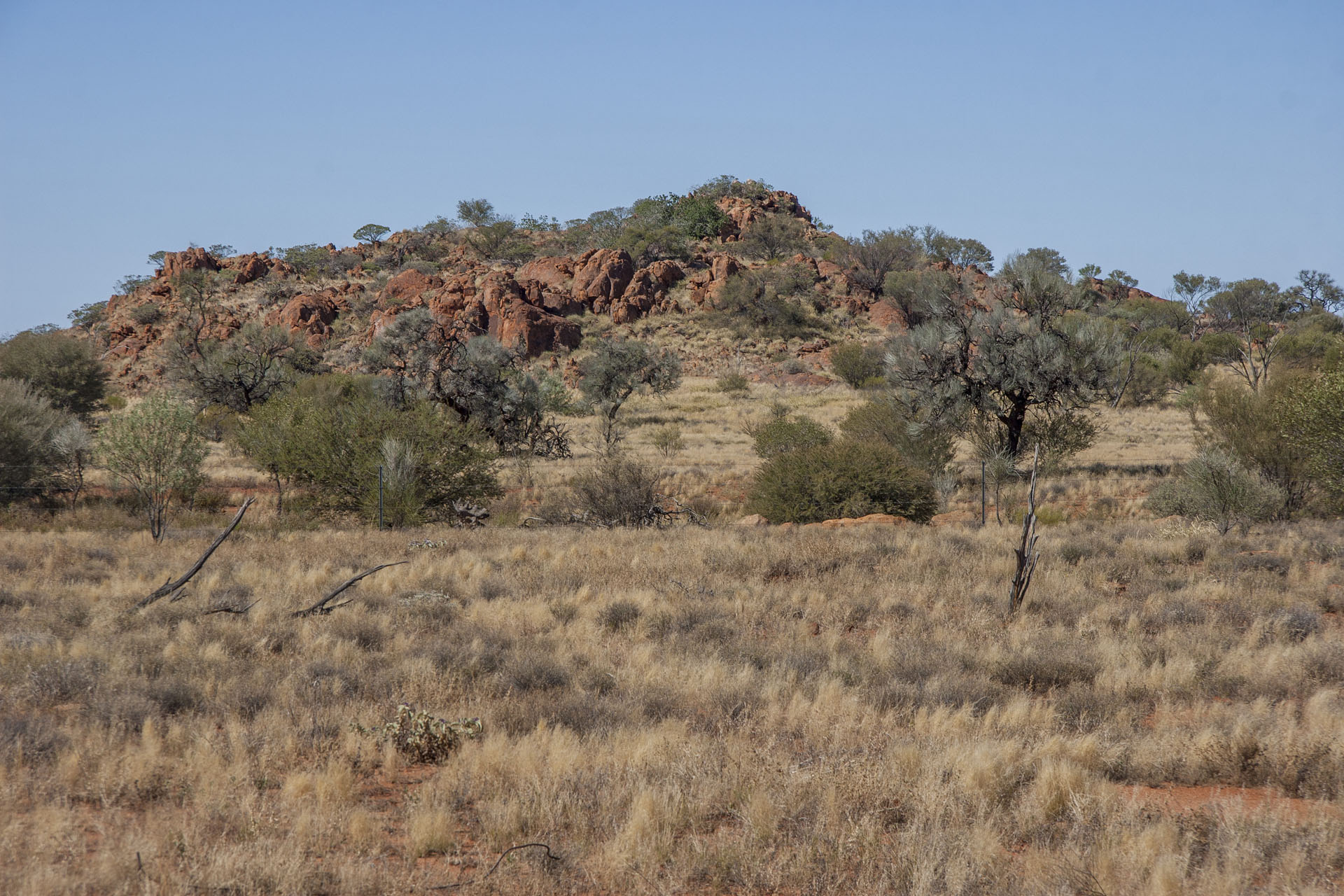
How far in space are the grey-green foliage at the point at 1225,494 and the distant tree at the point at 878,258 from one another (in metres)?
65.2

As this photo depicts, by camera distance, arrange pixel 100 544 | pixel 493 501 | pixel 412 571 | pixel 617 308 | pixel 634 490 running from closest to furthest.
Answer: pixel 412 571 → pixel 100 544 → pixel 634 490 → pixel 493 501 → pixel 617 308

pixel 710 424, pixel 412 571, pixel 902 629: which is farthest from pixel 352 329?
pixel 902 629

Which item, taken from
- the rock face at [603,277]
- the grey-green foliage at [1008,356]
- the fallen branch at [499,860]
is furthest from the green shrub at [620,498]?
the rock face at [603,277]

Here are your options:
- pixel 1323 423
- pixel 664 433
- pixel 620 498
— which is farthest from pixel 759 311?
pixel 1323 423

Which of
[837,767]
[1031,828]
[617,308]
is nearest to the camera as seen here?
[1031,828]

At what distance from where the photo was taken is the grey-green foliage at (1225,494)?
1941 centimetres

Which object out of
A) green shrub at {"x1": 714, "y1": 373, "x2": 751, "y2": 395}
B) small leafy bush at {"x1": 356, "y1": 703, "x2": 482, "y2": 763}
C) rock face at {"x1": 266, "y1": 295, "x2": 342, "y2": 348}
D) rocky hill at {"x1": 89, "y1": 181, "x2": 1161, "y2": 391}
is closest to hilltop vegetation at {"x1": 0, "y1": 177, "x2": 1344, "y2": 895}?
small leafy bush at {"x1": 356, "y1": 703, "x2": 482, "y2": 763}

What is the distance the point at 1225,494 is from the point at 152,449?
2412cm

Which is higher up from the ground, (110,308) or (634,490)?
(110,308)

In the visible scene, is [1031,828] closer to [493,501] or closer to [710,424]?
[493,501]

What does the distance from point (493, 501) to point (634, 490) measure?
5724 millimetres

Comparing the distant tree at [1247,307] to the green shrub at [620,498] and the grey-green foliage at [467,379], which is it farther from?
the green shrub at [620,498]

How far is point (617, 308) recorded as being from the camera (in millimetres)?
76875

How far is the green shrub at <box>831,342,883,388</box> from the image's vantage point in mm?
61094
